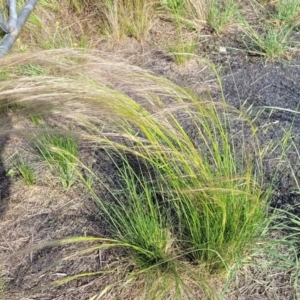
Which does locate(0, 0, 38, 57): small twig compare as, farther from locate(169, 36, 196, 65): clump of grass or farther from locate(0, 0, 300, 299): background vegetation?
locate(169, 36, 196, 65): clump of grass

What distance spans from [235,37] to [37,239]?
1.86 meters

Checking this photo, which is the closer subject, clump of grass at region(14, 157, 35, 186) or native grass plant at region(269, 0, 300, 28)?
clump of grass at region(14, 157, 35, 186)

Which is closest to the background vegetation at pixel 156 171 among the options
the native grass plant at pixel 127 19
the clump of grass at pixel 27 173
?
the clump of grass at pixel 27 173

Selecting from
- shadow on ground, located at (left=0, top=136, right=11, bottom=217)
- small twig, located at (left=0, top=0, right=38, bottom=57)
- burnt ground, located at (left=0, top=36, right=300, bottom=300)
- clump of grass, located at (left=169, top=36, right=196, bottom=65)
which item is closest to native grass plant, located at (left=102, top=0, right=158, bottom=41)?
clump of grass, located at (left=169, top=36, right=196, bottom=65)

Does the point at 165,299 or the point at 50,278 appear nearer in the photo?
the point at 165,299

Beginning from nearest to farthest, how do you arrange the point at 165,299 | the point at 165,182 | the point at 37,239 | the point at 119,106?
1. the point at 119,106
2. the point at 165,299
3. the point at 165,182
4. the point at 37,239

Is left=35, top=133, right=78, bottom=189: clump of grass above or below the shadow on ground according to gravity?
above

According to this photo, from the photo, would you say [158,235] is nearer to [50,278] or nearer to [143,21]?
[50,278]

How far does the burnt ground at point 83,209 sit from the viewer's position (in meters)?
1.95

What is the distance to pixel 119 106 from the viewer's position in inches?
54.8

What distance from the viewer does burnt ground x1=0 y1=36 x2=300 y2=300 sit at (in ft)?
6.40

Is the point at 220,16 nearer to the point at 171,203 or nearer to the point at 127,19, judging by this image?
the point at 127,19

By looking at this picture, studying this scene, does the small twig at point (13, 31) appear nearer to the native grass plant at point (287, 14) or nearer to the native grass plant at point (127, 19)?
the native grass plant at point (127, 19)

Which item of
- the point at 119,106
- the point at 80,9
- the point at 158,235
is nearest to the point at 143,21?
the point at 80,9
